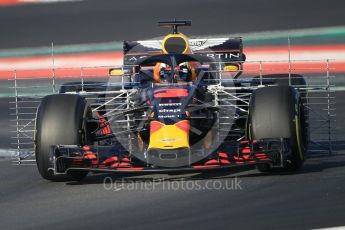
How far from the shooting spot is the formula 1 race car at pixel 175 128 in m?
9.88

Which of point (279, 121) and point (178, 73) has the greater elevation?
point (178, 73)

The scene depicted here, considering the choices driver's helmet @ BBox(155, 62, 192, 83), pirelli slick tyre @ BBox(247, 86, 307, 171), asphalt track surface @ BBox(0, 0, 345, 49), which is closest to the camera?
pirelli slick tyre @ BBox(247, 86, 307, 171)

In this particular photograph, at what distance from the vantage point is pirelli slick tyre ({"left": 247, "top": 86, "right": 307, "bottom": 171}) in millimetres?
10031

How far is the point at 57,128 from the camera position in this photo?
33.6ft

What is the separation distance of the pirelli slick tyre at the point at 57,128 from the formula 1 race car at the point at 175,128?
0.01 m

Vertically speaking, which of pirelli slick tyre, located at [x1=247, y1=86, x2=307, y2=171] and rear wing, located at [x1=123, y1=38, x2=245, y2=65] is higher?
rear wing, located at [x1=123, y1=38, x2=245, y2=65]

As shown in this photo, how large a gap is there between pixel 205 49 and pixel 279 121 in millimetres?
4010

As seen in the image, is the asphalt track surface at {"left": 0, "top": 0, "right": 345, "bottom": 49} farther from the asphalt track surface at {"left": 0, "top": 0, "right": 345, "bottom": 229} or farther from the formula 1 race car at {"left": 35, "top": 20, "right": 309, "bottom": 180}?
the formula 1 race car at {"left": 35, "top": 20, "right": 309, "bottom": 180}

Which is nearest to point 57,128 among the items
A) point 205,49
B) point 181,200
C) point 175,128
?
point 175,128

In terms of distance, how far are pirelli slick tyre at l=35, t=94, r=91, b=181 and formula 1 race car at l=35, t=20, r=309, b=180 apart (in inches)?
0.4

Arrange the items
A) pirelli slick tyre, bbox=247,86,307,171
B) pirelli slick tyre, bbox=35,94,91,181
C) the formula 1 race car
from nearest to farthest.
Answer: the formula 1 race car < pirelli slick tyre, bbox=247,86,307,171 < pirelli slick tyre, bbox=35,94,91,181

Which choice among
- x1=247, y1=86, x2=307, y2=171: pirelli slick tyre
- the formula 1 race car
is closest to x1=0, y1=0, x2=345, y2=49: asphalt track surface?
the formula 1 race car

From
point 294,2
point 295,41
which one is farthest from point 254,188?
point 294,2

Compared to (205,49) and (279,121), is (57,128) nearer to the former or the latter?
(279,121)
